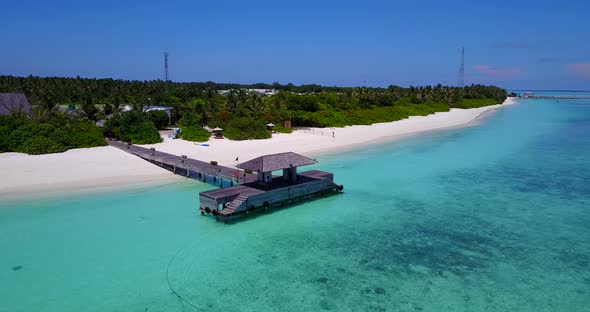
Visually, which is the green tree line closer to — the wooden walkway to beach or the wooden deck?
the wooden walkway to beach

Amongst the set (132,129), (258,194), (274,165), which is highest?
(132,129)

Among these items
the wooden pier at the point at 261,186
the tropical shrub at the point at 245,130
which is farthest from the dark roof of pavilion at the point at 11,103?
the wooden pier at the point at 261,186

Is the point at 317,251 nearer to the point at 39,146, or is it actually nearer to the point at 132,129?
the point at 39,146

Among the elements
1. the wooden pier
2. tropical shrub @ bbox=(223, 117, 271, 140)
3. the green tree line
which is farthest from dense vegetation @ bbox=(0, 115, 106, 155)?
the wooden pier

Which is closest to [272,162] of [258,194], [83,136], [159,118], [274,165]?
[274,165]

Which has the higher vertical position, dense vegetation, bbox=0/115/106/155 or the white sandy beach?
dense vegetation, bbox=0/115/106/155

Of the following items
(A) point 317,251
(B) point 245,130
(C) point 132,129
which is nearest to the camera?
(A) point 317,251

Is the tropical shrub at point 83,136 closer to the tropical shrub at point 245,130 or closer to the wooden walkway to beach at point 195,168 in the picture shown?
the wooden walkway to beach at point 195,168
